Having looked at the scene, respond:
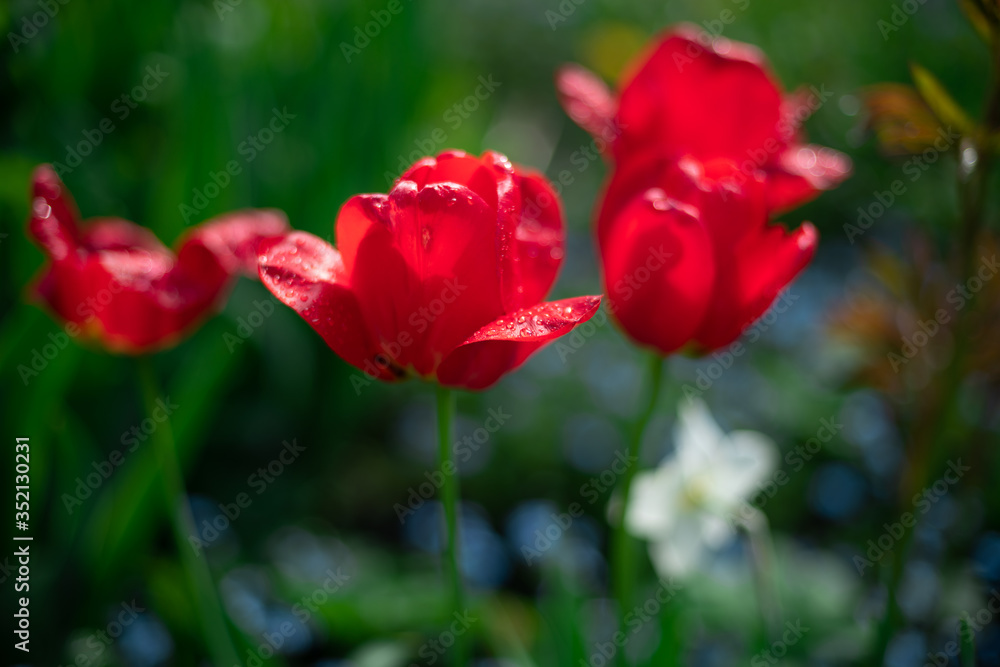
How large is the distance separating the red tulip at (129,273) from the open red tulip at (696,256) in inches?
14.1

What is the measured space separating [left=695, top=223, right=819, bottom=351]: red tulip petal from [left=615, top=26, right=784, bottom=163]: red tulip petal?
0.13m

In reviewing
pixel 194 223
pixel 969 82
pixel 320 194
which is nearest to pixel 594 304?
pixel 194 223

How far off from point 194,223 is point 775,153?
3.88 ft

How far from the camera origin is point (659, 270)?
73cm

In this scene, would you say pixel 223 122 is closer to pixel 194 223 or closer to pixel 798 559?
pixel 194 223

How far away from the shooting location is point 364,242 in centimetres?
62
